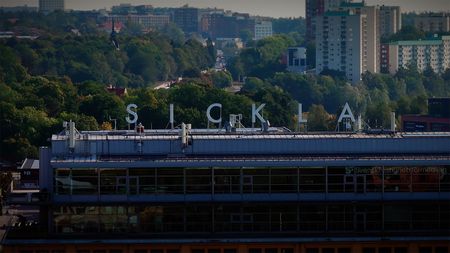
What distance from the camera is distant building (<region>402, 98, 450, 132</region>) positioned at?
108056 mm

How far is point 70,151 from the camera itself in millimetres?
43688

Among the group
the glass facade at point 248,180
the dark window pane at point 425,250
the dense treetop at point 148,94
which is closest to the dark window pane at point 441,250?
the dark window pane at point 425,250

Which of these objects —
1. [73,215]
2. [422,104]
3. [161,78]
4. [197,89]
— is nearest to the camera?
[73,215]

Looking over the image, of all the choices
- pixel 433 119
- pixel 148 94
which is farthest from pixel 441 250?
pixel 148 94

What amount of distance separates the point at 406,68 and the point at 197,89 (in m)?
81.8

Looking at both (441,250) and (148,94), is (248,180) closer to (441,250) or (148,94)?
(441,250)

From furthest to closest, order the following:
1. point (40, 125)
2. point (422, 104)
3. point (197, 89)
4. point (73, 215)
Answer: point (422, 104), point (197, 89), point (40, 125), point (73, 215)

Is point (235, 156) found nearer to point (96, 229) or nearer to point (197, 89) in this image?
point (96, 229)

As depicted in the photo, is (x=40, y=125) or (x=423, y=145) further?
(x=40, y=125)

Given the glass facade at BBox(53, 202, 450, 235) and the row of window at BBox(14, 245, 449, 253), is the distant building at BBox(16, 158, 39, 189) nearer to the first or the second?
the glass facade at BBox(53, 202, 450, 235)

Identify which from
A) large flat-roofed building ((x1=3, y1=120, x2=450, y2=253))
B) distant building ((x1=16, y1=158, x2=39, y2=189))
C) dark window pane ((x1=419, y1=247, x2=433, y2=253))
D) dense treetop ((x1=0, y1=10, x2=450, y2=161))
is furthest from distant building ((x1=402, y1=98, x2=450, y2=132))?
dark window pane ((x1=419, y1=247, x2=433, y2=253))

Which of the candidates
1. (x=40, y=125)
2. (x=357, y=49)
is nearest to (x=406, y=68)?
(x=357, y=49)

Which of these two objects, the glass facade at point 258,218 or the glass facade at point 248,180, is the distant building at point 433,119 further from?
the glass facade at point 258,218

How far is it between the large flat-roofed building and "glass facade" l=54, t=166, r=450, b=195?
0.02 m
